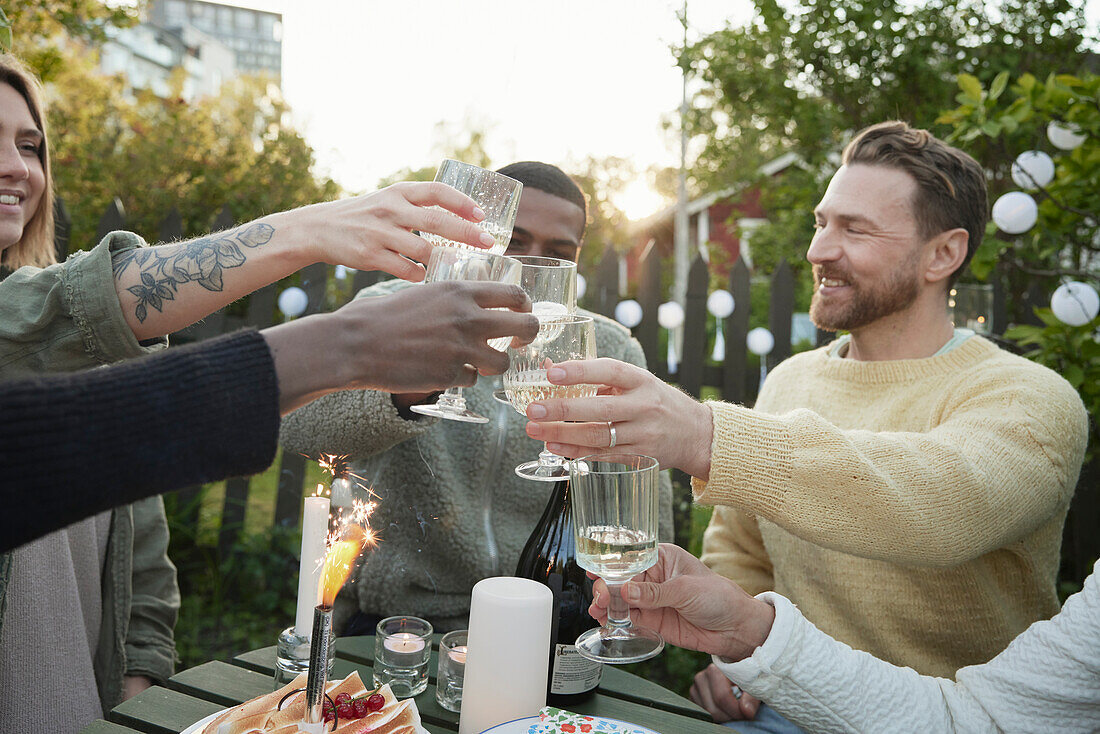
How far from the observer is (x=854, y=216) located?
2.66 m

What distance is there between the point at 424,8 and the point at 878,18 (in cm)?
1537

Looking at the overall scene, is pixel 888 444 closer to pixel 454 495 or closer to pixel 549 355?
pixel 549 355

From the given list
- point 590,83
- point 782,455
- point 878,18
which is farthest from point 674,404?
point 590,83

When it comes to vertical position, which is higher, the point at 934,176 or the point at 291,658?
the point at 934,176

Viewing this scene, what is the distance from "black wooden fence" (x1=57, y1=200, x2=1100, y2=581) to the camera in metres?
4.45

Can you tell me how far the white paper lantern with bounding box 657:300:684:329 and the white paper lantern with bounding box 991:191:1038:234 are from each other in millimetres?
1907

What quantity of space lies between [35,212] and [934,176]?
3183 mm

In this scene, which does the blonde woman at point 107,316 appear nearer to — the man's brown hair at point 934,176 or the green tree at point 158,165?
the man's brown hair at point 934,176

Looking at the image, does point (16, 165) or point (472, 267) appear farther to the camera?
point (16, 165)

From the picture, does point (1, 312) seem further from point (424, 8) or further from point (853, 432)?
point (424, 8)

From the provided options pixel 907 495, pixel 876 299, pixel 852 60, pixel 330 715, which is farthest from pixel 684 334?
pixel 852 60

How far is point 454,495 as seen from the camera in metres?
2.67

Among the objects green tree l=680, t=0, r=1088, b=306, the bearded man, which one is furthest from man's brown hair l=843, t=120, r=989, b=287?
green tree l=680, t=0, r=1088, b=306

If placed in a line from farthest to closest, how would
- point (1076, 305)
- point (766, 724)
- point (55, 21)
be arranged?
1. point (55, 21)
2. point (1076, 305)
3. point (766, 724)
